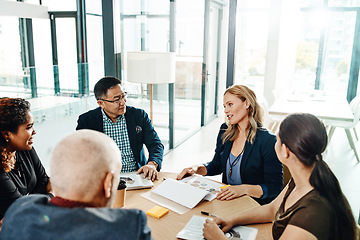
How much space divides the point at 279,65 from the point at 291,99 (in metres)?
0.49

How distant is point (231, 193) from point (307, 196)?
0.61m

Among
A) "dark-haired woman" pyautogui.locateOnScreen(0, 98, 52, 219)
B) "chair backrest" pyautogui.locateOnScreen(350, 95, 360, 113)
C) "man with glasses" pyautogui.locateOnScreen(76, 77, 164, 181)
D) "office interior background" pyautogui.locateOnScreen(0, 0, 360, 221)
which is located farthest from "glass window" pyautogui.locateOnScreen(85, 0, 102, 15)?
"chair backrest" pyautogui.locateOnScreen(350, 95, 360, 113)

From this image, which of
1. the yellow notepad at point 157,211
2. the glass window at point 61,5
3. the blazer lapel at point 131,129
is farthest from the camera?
the glass window at point 61,5

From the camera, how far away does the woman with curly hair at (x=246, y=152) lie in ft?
6.98

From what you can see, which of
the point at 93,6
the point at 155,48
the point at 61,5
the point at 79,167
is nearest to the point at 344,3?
the point at 155,48

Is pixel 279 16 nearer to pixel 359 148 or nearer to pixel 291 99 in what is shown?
pixel 291 99

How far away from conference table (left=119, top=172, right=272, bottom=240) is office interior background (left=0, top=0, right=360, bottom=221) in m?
1.66

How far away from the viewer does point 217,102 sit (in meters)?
6.17

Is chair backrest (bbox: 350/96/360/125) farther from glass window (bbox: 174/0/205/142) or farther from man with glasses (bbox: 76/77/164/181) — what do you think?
glass window (bbox: 174/0/205/142)

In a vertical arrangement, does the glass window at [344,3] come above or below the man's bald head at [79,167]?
above

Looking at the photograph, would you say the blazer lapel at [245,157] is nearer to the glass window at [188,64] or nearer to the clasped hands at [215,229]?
the clasped hands at [215,229]

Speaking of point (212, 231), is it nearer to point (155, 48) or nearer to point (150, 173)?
point (150, 173)

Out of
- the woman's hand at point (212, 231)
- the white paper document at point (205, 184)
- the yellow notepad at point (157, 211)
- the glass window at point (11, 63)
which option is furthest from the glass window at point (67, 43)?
the woman's hand at point (212, 231)

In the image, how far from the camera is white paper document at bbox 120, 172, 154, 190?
1995mm
